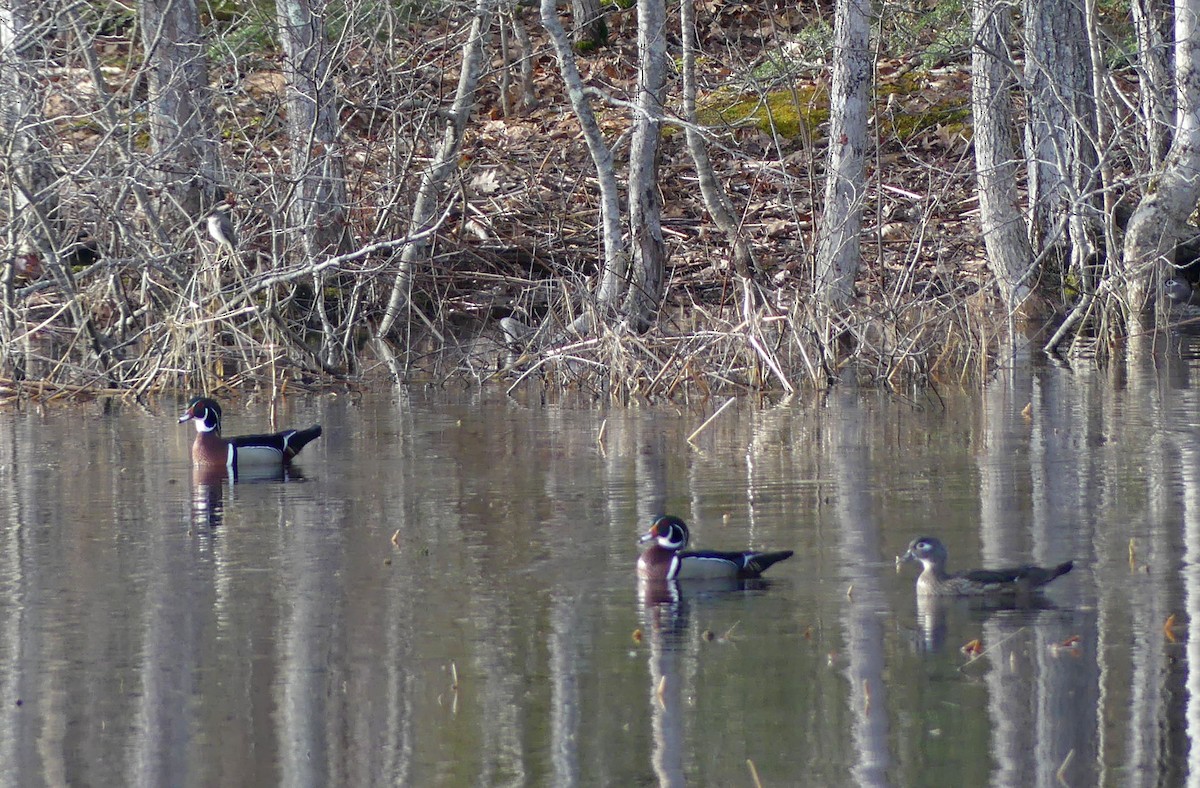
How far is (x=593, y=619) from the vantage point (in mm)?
6734

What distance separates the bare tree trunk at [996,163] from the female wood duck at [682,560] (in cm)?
1168

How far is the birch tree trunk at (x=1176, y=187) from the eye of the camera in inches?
667

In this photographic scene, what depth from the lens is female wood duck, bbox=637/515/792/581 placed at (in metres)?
7.23

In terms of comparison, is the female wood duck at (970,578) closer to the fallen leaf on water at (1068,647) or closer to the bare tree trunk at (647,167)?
the fallen leaf on water at (1068,647)

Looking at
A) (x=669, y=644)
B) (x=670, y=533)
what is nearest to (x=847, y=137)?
(x=670, y=533)

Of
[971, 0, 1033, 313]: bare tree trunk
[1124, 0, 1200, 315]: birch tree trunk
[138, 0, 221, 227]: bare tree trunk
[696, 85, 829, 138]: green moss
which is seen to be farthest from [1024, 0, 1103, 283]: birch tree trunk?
[138, 0, 221, 227]: bare tree trunk

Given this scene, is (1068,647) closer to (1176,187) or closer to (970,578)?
(970,578)

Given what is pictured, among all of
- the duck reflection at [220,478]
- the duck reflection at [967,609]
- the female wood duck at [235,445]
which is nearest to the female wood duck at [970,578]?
the duck reflection at [967,609]

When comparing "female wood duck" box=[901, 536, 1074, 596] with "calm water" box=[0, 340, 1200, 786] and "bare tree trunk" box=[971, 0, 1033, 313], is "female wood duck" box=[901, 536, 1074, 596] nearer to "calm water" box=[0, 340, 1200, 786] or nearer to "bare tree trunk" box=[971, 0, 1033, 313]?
"calm water" box=[0, 340, 1200, 786]

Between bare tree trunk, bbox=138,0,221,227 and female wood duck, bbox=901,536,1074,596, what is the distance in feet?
29.2

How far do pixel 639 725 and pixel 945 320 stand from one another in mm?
9677

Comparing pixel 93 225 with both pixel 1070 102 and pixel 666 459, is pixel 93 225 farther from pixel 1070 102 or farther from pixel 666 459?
pixel 1070 102

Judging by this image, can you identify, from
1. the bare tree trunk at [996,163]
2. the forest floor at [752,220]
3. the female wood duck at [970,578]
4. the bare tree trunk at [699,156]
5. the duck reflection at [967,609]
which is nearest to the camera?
the duck reflection at [967,609]

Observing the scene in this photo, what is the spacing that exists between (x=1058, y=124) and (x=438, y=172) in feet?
22.7
